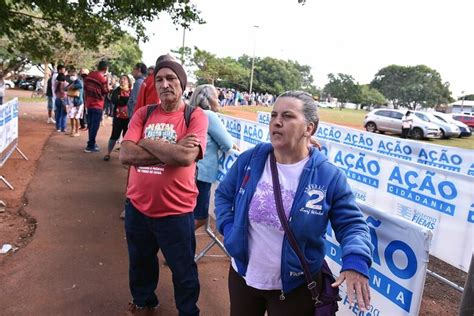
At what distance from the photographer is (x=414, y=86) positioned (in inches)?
3767

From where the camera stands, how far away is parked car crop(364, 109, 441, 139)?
21.2 meters

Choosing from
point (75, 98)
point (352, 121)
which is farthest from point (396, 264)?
point (352, 121)

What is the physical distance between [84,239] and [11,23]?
261 inches

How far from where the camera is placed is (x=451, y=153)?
582cm

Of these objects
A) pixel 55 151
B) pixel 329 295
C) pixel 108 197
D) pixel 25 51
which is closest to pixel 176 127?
pixel 329 295

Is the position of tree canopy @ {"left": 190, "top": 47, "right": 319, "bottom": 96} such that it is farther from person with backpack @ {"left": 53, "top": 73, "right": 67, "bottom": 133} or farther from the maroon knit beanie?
the maroon knit beanie

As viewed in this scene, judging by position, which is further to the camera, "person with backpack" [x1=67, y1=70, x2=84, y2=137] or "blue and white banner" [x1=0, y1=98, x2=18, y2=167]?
"person with backpack" [x1=67, y1=70, x2=84, y2=137]

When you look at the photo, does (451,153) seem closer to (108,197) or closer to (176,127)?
(176,127)

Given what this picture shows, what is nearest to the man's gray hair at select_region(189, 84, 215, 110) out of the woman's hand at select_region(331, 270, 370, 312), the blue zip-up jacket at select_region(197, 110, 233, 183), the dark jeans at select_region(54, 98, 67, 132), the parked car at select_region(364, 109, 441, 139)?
the blue zip-up jacket at select_region(197, 110, 233, 183)

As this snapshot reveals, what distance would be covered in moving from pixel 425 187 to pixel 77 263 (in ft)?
12.2

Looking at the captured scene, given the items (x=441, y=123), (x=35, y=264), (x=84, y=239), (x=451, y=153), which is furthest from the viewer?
(x=441, y=123)

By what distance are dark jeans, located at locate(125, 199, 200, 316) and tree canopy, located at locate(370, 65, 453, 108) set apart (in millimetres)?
103424

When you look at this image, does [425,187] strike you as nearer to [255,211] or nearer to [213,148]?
[213,148]

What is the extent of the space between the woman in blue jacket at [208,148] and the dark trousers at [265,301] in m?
1.79
